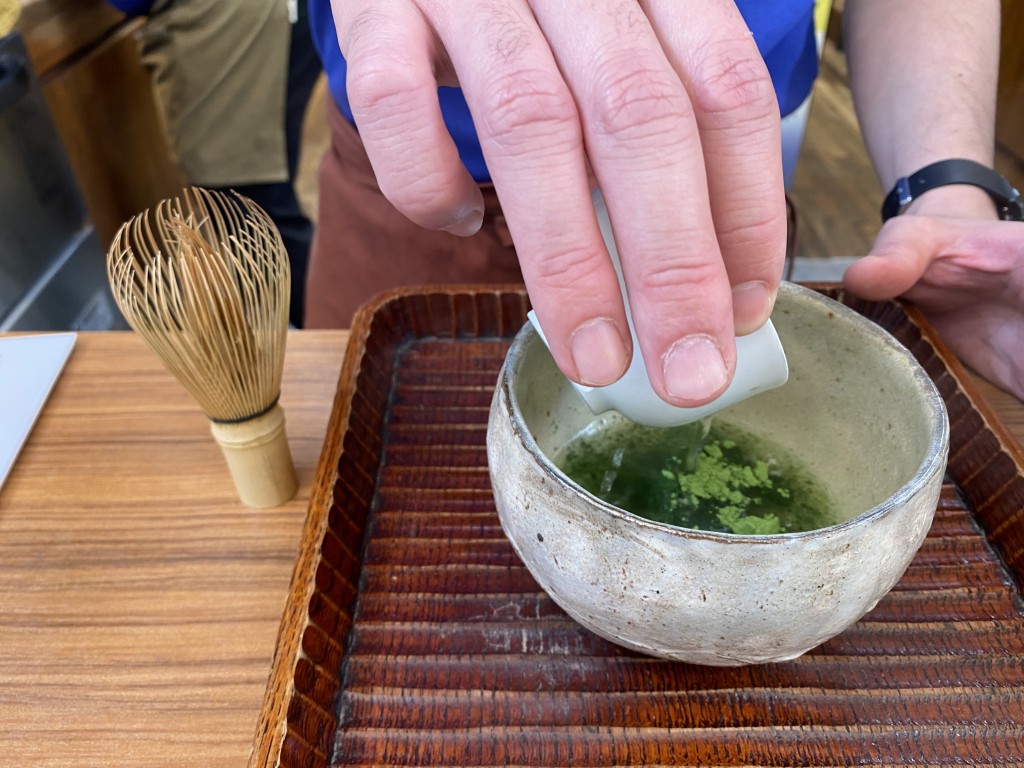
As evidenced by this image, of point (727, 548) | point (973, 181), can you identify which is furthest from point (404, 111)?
point (973, 181)

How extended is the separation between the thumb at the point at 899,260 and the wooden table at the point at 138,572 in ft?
0.44

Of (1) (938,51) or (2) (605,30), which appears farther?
(1) (938,51)

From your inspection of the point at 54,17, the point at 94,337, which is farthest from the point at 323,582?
the point at 54,17

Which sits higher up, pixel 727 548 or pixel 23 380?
pixel 727 548

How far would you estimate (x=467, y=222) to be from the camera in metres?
0.46

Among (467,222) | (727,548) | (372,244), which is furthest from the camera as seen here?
(372,244)

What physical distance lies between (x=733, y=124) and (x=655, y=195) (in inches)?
2.5

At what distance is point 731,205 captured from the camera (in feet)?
1.29

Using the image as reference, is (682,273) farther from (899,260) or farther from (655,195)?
(899,260)

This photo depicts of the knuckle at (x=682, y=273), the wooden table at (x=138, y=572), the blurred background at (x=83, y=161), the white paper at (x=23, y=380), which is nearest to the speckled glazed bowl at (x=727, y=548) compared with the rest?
the knuckle at (x=682, y=273)

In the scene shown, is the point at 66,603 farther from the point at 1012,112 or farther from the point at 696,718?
the point at 1012,112

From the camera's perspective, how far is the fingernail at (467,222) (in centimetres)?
45

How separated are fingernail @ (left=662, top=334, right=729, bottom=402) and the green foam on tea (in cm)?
16

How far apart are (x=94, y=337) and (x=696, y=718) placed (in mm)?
673
